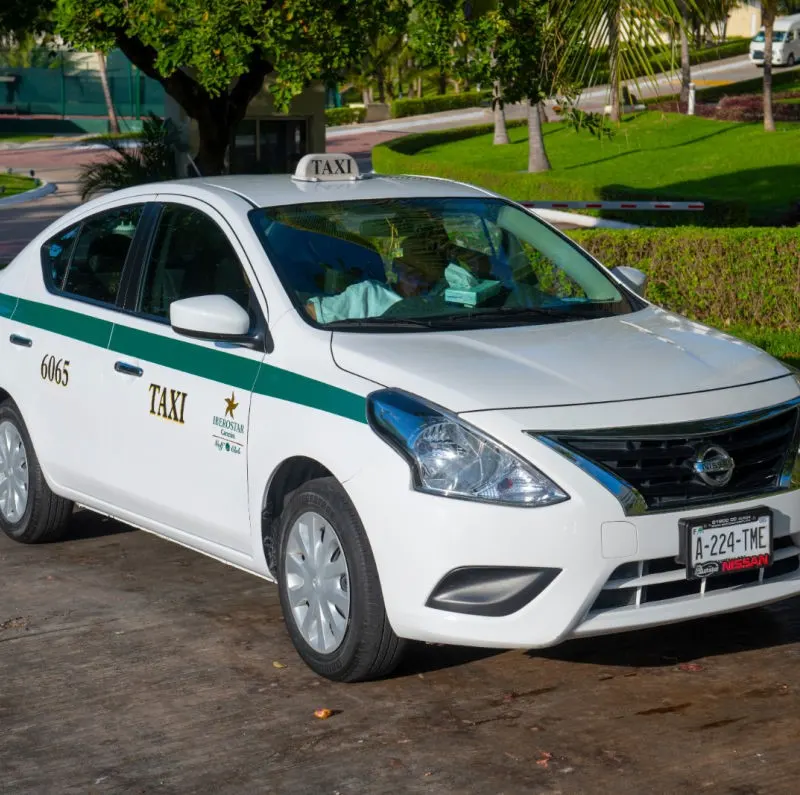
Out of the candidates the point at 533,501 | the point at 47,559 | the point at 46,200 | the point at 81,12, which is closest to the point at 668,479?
the point at 533,501

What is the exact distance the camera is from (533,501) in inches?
190

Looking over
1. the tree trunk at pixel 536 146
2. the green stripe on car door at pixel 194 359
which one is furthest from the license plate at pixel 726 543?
the tree trunk at pixel 536 146

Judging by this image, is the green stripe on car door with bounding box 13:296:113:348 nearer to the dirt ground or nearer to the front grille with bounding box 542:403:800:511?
the dirt ground

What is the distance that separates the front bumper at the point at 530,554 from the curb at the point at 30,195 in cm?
2968

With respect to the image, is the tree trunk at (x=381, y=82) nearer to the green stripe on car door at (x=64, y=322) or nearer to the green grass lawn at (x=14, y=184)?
the green grass lawn at (x=14, y=184)

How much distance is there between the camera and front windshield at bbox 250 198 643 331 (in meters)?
5.80

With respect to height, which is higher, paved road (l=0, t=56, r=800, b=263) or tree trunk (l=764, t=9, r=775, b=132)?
tree trunk (l=764, t=9, r=775, b=132)

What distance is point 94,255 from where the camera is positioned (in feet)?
22.5

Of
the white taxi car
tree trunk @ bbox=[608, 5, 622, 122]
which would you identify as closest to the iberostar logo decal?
the white taxi car

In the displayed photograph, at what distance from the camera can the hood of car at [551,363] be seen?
5.01 metres

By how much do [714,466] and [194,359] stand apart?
2.03 meters

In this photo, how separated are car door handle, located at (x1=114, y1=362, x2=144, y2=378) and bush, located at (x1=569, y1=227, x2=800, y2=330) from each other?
7.90 meters

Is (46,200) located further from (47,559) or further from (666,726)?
(666,726)

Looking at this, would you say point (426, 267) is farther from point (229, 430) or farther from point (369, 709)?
point (369, 709)
